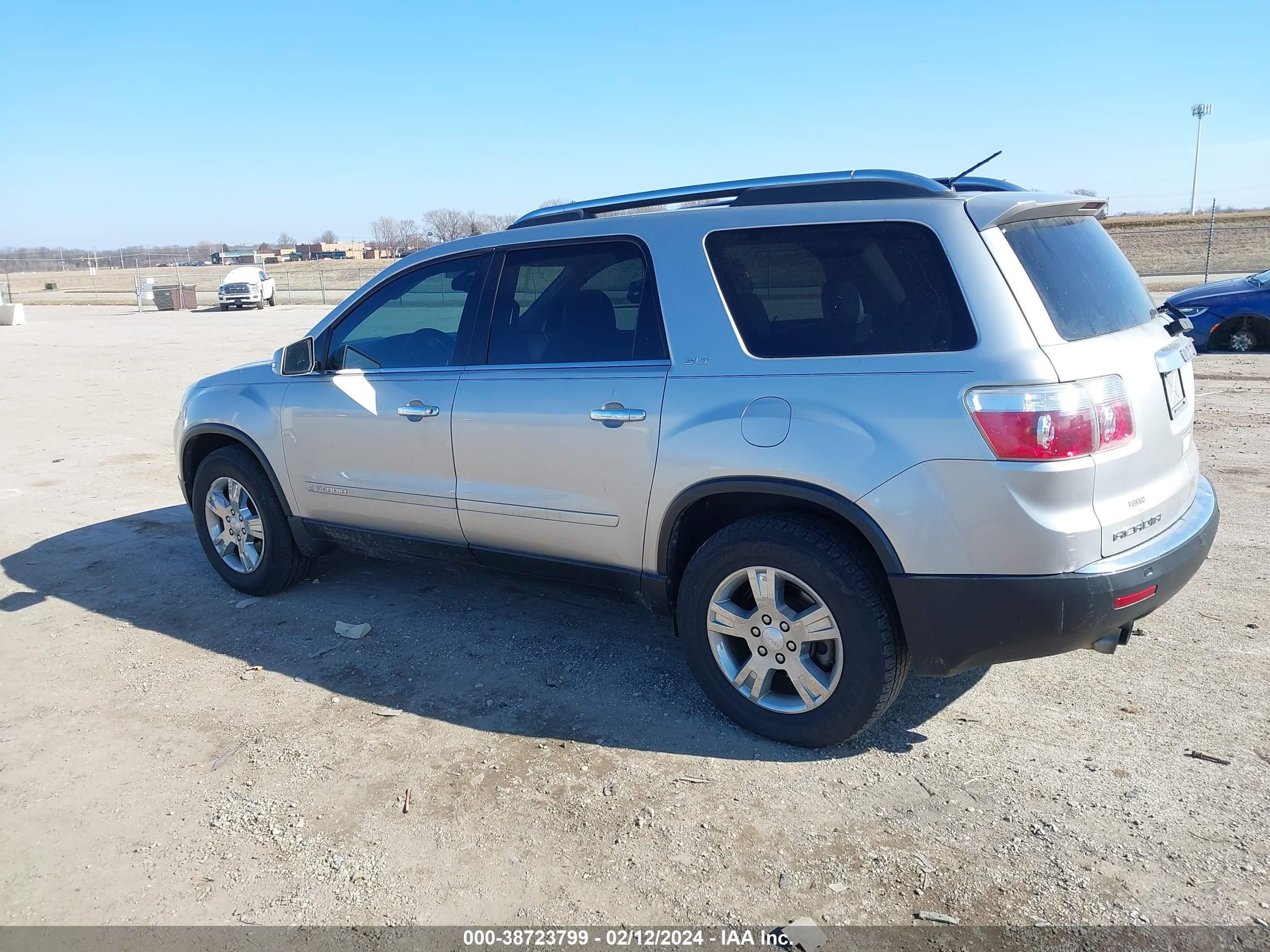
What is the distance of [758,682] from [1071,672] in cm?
152

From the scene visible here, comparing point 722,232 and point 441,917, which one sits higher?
point 722,232

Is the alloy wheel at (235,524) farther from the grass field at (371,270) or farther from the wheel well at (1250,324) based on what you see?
the grass field at (371,270)

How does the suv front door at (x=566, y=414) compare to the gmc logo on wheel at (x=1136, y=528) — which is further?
the suv front door at (x=566, y=414)

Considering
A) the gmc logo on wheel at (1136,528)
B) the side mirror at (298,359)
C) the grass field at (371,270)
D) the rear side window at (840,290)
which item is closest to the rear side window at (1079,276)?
the rear side window at (840,290)

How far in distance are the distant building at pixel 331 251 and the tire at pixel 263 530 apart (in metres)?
70.8

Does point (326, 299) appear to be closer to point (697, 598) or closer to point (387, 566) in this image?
point (387, 566)

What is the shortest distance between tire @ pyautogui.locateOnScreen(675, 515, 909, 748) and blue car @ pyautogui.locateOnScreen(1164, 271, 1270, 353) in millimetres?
11904

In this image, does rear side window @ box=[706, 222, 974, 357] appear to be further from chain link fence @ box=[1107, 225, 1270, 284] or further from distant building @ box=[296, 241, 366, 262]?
distant building @ box=[296, 241, 366, 262]

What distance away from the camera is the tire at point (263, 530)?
5395 millimetres

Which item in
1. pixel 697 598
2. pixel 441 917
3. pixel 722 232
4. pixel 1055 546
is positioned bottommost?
pixel 441 917

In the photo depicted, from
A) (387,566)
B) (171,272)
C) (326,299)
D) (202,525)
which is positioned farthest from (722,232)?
(171,272)

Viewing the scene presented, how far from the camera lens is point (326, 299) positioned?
40844mm

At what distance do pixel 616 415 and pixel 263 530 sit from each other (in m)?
2.58

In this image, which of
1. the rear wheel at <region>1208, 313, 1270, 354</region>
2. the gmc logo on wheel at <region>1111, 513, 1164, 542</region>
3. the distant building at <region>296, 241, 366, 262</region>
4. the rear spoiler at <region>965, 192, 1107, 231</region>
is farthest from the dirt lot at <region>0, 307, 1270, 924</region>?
the distant building at <region>296, 241, 366, 262</region>
